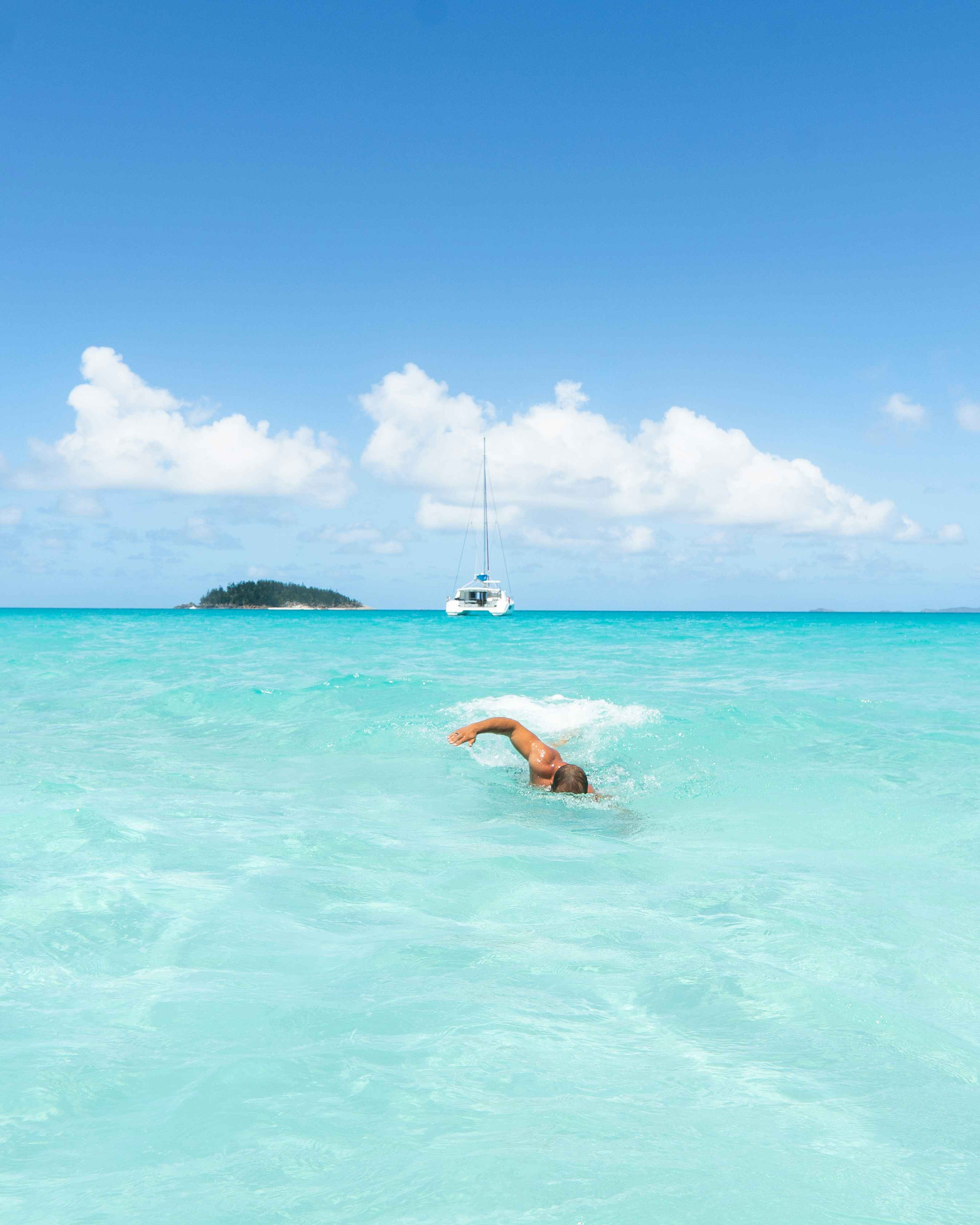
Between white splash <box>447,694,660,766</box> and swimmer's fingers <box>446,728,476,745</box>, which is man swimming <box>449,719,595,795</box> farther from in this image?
white splash <box>447,694,660,766</box>

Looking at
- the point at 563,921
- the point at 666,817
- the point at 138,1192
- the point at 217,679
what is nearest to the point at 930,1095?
the point at 563,921

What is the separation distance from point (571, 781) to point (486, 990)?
4.93 m

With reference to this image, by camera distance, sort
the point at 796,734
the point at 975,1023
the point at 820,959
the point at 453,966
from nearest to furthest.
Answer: the point at 975,1023
the point at 453,966
the point at 820,959
the point at 796,734

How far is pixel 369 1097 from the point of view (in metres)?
3.11

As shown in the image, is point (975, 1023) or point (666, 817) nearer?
point (975, 1023)

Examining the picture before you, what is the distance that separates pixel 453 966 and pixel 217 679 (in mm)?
16095

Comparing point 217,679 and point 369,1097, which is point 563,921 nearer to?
point 369,1097

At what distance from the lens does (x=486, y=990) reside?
4.02 metres

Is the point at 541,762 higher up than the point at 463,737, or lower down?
lower down

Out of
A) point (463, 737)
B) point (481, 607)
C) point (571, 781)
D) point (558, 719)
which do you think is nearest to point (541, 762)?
point (571, 781)

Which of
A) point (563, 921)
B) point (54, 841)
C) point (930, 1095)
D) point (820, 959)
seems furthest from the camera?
point (54, 841)

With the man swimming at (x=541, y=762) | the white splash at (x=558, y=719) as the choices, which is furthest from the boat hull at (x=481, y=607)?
the man swimming at (x=541, y=762)

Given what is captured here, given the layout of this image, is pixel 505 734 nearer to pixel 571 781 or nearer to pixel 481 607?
pixel 571 781

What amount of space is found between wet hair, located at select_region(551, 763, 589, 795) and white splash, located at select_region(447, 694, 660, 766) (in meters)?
1.80
